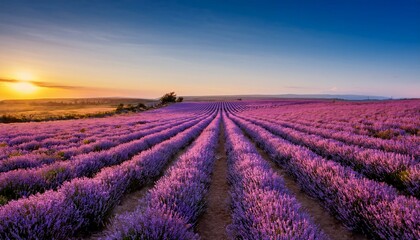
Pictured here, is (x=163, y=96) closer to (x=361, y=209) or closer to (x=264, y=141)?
(x=264, y=141)

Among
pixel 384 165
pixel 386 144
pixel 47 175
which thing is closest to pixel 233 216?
pixel 384 165

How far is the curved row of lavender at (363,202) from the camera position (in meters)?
2.43

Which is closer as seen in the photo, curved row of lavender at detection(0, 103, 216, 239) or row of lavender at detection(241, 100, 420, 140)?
curved row of lavender at detection(0, 103, 216, 239)

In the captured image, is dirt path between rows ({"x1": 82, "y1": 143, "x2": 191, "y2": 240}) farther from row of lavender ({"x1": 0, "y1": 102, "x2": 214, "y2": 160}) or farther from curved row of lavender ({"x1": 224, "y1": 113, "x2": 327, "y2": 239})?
row of lavender ({"x1": 0, "y1": 102, "x2": 214, "y2": 160})

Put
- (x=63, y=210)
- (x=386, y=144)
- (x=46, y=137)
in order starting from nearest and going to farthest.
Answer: (x=63, y=210) → (x=386, y=144) → (x=46, y=137)

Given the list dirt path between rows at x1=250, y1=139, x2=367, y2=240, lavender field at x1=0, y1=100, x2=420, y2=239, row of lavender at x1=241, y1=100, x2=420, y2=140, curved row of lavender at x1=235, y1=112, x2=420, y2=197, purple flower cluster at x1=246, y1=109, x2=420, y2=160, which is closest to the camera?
lavender field at x1=0, y1=100, x2=420, y2=239

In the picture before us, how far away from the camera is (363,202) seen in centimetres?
309

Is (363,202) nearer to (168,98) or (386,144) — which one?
(386,144)

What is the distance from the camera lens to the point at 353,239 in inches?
115

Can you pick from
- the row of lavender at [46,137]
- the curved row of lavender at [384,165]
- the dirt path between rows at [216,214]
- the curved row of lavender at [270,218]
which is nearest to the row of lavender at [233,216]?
the curved row of lavender at [270,218]

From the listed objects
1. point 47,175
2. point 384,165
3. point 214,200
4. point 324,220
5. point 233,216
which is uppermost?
point 384,165

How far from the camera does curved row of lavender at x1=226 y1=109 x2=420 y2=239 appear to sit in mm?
2428

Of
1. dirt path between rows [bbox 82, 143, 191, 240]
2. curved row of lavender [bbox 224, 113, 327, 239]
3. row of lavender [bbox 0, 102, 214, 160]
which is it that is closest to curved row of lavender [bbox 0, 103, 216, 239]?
dirt path between rows [bbox 82, 143, 191, 240]

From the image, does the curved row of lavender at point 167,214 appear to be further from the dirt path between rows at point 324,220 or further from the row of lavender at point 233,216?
the dirt path between rows at point 324,220
